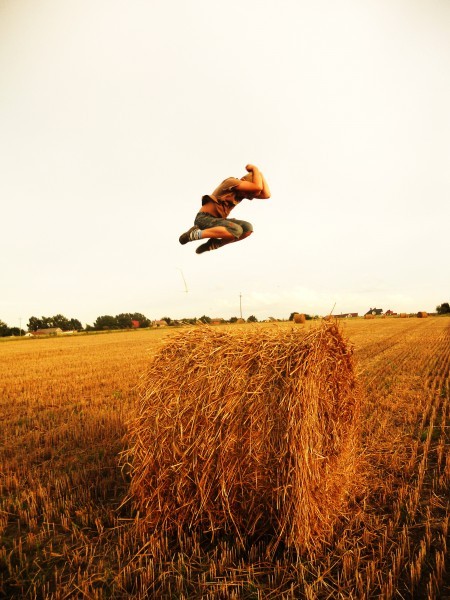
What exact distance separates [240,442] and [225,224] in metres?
2.25

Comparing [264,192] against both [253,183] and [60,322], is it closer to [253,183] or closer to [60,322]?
[253,183]

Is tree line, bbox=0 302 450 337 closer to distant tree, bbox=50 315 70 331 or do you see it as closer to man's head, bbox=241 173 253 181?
distant tree, bbox=50 315 70 331

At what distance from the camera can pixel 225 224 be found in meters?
4.69

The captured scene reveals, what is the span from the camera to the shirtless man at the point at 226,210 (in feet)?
15.3

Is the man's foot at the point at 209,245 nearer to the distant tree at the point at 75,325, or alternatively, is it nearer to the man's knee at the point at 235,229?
the man's knee at the point at 235,229

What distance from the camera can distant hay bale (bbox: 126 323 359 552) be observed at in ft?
12.5

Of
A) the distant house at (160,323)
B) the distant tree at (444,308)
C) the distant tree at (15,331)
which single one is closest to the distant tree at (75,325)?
the distant tree at (15,331)

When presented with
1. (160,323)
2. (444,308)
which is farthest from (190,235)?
(444,308)

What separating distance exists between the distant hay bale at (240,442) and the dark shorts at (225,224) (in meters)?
1.15

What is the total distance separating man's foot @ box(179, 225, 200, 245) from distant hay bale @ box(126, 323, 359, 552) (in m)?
1.17

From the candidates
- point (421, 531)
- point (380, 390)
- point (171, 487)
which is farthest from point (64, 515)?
point (380, 390)

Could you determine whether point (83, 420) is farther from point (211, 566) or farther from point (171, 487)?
point (211, 566)

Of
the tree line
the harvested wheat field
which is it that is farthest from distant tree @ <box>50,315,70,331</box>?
the harvested wheat field

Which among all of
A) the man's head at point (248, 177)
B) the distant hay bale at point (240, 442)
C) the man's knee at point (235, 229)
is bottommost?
the distant hay bale at point (240, 442)
